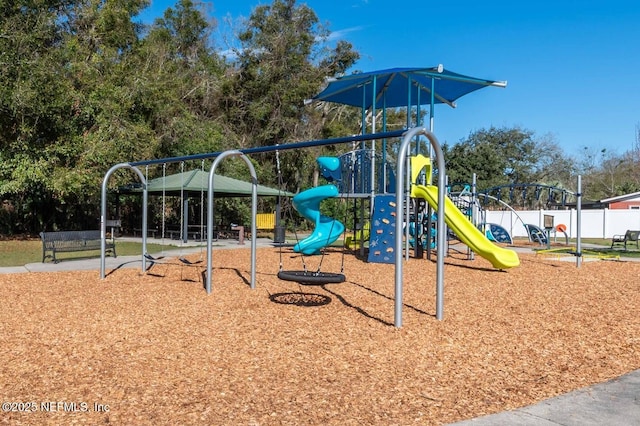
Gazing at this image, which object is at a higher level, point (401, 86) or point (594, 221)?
point (401, 86)

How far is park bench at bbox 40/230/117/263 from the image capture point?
39.4 feet

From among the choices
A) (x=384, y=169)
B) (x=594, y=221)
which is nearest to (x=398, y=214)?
(x=384, y=169)

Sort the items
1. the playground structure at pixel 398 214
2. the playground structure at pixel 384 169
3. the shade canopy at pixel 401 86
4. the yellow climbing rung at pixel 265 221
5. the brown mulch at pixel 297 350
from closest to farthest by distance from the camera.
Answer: the brown mulch at pixel 297 350, the playground structure at pixel 398 214, the playground structure at pixel 384 169, the shade canopy at pixel 401 86, the yellow climbing rung at pixel 265 221

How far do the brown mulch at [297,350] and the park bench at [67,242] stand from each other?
10.3 feet

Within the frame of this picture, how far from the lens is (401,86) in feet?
46.2

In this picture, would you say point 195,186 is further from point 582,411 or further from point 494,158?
point 494,158

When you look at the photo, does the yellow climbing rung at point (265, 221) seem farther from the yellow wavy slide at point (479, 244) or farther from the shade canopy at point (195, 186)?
the yellow wavy slide at point (479, 244)

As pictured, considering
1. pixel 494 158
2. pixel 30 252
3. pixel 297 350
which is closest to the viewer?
pixel 297 350

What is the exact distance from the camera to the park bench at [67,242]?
12.0 m

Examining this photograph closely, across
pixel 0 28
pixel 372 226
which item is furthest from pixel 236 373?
pixel 0 28

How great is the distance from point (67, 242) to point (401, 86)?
937 cm

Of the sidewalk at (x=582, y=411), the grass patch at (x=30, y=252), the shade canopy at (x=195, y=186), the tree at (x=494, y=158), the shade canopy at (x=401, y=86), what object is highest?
the tree at (x=494, y=158)

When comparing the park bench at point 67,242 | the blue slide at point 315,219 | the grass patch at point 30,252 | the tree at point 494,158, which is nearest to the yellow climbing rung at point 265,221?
the grass patch at point 30,252

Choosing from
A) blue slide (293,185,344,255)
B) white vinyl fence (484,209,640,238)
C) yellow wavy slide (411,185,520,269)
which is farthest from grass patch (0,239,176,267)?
white vinyl fence (484,209,640,238)
